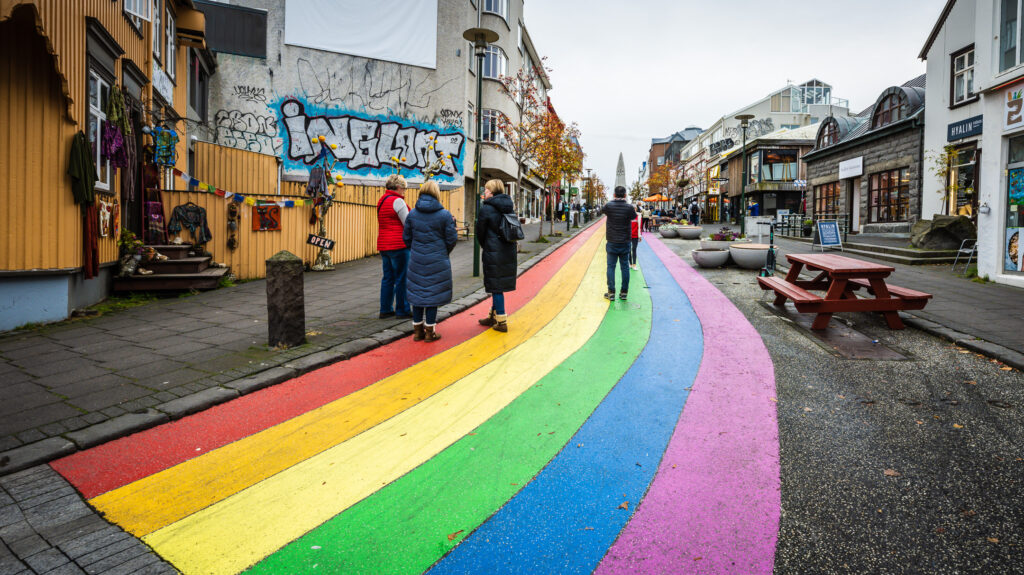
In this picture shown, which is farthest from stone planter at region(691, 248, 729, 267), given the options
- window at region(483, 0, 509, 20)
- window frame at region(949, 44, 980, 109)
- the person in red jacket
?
window at region(483, 0, 509, 20)

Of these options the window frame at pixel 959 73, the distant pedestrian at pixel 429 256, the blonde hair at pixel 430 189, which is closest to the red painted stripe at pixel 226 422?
the distant pedestrian at pixel 429 256

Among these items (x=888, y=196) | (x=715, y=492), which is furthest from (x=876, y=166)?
(x=715, y=492)

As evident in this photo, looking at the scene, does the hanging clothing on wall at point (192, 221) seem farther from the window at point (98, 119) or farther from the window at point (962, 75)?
the window at point (962, 75)

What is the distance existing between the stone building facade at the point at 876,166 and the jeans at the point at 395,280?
1932 centimetres

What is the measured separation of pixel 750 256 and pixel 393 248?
27.6 feet

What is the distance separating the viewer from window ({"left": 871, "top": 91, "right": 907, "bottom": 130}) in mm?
21703

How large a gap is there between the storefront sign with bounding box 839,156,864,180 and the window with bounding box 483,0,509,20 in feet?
56.6

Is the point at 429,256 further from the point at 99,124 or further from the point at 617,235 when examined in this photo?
the point at 99,124

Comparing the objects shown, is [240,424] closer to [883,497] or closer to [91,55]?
[883,497]

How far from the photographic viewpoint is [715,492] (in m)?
3.03

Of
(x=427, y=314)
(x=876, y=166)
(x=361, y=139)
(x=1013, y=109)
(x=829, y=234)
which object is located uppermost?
(x=361, y=139)

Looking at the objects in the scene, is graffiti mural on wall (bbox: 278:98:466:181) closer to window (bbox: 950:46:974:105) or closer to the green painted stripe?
window (bbox: 950:46:974:105)

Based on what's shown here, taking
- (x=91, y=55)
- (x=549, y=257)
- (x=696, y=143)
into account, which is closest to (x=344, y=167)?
(x=549, y=257)

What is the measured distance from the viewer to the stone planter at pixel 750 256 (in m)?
12.4
